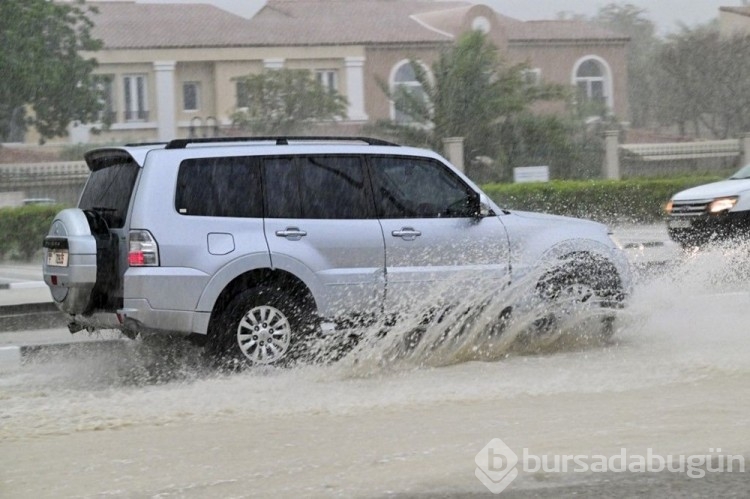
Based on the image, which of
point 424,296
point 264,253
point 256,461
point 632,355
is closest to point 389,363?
point 424,296

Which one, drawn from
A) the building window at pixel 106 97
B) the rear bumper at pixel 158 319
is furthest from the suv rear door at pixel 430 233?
→ the building window at pixel 106 97

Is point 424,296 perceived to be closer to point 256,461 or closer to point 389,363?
point 389,363

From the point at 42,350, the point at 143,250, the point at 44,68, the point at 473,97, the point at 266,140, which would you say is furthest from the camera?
the point at 44,68

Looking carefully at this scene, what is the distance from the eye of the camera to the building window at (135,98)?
166 feet

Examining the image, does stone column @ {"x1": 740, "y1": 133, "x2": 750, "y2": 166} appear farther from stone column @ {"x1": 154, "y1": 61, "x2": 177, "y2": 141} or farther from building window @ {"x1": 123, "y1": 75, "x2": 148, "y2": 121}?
building window @ {"x1": 123, "y1": 75, "x2": 148, "y2": 121}

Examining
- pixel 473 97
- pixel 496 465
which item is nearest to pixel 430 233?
pixel 496 465

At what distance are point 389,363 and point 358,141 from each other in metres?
1.74

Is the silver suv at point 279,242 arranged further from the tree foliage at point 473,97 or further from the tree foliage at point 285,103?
the tree foliage at point 285,103

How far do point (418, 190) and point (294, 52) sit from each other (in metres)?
44.0

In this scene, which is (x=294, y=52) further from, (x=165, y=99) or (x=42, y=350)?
(x=42, y=350)

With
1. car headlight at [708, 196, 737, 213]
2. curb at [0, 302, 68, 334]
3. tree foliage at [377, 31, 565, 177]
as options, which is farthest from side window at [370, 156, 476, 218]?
tree foliage at [377, 31, 565, 177]

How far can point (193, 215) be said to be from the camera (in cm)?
867

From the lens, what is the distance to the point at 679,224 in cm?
1634

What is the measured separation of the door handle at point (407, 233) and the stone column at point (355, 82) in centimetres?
4424
